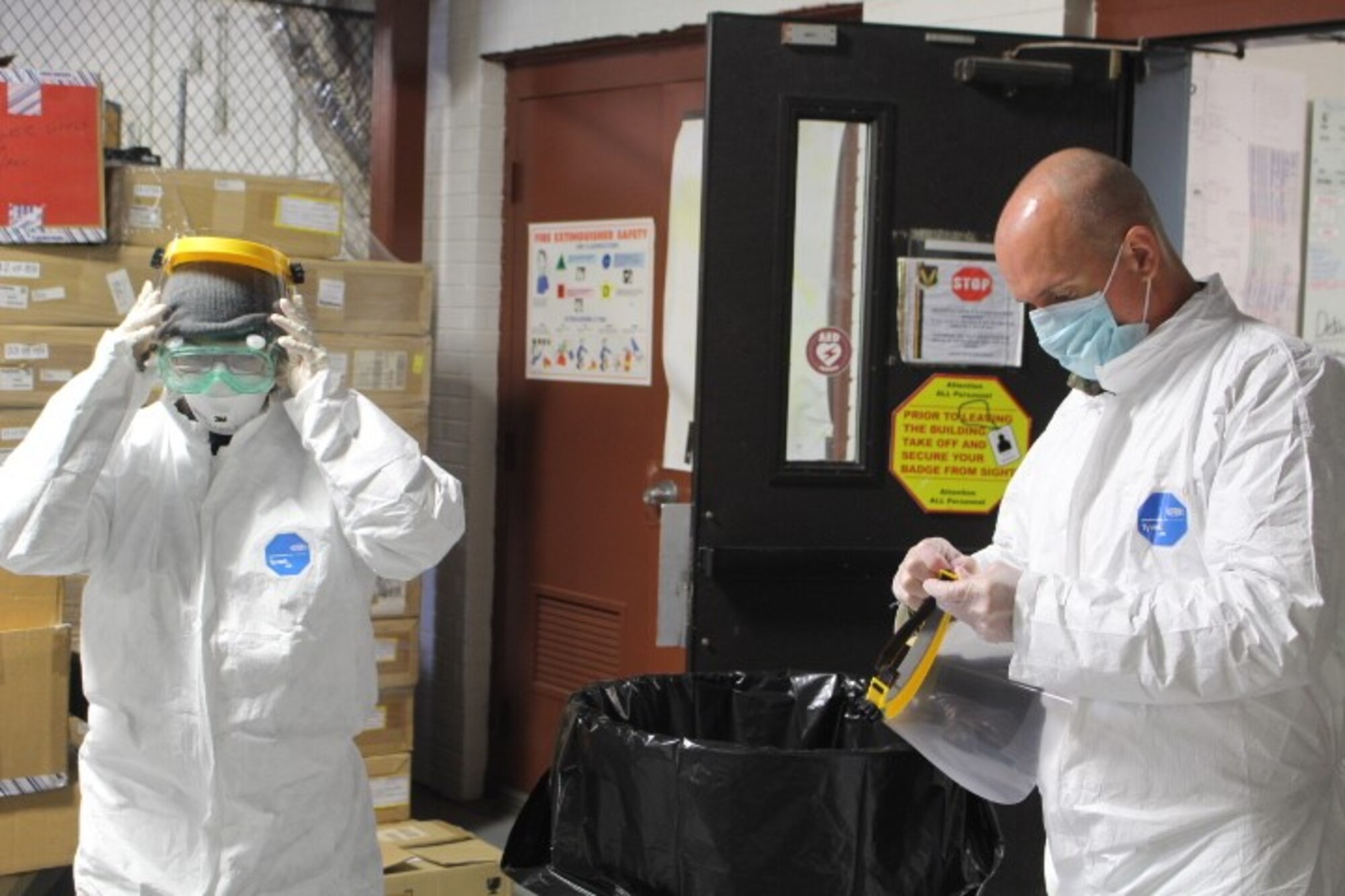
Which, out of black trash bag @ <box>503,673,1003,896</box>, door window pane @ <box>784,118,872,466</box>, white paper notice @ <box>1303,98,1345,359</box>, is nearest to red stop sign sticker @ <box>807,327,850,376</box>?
door window pane @ <box>784,118,872,466</box>

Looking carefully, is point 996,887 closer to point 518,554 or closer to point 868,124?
point 868,124

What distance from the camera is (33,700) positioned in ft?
11.3

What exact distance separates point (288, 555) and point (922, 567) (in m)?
0.82

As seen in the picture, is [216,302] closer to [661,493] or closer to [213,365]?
[213,365]

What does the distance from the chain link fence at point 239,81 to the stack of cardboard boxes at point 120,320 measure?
0.85 meters

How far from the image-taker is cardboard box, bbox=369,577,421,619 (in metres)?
4.41

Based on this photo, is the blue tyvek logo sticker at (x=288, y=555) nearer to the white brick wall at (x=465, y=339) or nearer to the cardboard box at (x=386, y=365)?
the cardboard box at (x=386, y=365)

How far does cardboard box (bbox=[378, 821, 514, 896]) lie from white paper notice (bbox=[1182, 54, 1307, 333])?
6.56ft

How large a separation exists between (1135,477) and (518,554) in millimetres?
3277

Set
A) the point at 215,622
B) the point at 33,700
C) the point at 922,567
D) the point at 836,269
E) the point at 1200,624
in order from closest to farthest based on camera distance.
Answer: the point at 1200,624
the point at 922,567
the point at 215,622
the point at 836,269
the point at 33,700

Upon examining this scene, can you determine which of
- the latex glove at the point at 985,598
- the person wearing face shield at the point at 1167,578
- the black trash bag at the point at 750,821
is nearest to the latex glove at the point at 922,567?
the person wearing face shield at the point at 1167,578

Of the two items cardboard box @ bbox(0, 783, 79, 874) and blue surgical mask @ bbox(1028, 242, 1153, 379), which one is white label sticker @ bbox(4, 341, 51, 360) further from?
blue surgical mask @ bbox(1028, 242, 1153, 379)

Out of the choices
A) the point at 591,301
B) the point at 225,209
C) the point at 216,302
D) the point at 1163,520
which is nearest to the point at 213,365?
the point at 216,302

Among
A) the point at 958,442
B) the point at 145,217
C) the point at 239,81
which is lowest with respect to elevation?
the point at 958,442
